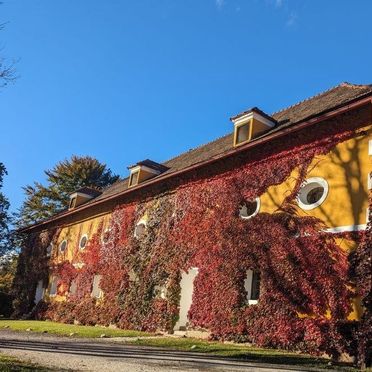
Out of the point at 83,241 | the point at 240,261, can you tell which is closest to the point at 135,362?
the point at 240,261

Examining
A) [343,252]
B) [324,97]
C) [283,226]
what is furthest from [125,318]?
[324,97]

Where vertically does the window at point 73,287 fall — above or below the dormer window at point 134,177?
below

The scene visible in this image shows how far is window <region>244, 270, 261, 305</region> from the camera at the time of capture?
44.9 feet

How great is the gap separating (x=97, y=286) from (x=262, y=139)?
12.4 m

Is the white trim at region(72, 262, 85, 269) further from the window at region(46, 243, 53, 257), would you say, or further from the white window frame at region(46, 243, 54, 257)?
the window at region(46, 243, 53, 257)

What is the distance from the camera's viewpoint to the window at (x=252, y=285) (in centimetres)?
1368

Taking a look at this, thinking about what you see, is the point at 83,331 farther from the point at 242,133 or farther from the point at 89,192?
the point at 89,192

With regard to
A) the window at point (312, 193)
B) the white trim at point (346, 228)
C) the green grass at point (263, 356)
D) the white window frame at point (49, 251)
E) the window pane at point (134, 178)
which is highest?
the window pane at point (134, 178)

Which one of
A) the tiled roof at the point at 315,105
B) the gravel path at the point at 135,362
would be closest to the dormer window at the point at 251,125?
the tiled roof at the point at 315,105

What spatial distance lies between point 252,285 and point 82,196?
16.5m

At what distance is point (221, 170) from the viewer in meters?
16.2

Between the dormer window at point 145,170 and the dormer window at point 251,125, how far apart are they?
19.8 ft

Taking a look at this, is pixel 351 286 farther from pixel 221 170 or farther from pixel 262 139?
pixel 221 170

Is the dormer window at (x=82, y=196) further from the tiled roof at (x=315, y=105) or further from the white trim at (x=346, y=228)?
the white trim at (x=346, y=228)
